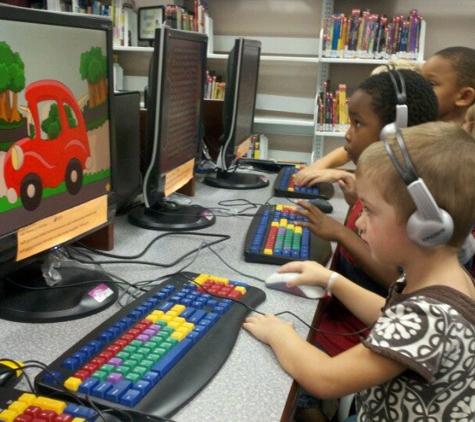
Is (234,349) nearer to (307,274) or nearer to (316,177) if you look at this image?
(307,274)

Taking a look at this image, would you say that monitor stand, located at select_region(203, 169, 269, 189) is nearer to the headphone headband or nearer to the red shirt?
the red shirt

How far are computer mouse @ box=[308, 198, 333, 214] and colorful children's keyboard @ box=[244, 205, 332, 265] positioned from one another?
213mm

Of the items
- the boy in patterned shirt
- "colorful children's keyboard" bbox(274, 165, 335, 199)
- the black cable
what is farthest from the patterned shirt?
"colorful children's keyboard" bbox(274, 165, 335, 199)

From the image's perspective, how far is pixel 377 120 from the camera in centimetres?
128

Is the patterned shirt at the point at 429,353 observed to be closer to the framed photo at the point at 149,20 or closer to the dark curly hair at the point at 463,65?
the dark curly hair at the point at 463,65

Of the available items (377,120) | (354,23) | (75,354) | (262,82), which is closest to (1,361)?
(75,354)

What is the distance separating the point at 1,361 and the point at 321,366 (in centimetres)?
40

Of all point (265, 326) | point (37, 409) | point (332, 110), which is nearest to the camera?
point (37, 409)

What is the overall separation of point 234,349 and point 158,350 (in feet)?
0.38

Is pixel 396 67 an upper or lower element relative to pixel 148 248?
upper

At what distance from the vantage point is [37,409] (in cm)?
54

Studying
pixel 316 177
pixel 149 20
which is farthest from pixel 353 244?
pixel 149 20

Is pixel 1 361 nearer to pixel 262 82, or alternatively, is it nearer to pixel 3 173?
pixel 3 173

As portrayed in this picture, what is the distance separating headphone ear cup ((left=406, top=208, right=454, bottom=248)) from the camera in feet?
2.17
